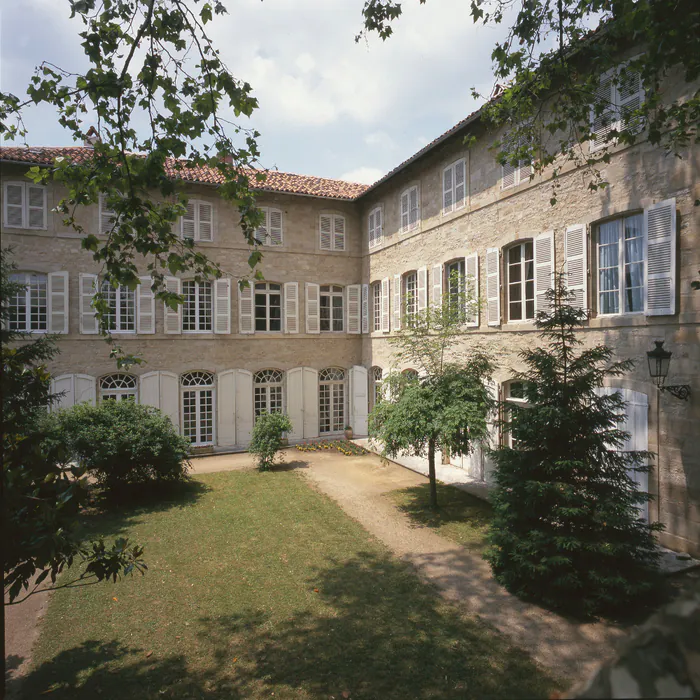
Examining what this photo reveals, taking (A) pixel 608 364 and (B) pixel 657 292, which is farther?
(A) pixel 608 364

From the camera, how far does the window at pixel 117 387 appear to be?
14.2 metres

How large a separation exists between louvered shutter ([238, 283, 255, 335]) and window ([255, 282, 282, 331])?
1.35ft

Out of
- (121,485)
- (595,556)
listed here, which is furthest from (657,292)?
(121,485)

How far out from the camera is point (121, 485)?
33.8 feet

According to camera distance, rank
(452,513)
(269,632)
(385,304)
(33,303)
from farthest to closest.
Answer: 1. (385,304)
2. (33,303)
3. (452,513)
4. (269,632)

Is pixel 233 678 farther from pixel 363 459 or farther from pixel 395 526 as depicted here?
pixel 363 459

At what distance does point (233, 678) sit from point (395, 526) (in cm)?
475

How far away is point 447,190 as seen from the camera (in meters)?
12.6

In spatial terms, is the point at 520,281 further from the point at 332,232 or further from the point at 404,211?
the point at 332,232

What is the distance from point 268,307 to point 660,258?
38.7 feet

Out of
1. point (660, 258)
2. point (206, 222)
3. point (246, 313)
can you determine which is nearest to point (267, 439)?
point (246, 313)

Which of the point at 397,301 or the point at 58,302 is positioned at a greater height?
the point at 397,301

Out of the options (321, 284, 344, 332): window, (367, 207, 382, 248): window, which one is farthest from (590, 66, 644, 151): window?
(321, 284, 344, 332): window

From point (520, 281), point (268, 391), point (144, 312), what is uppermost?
point (520, 281)
